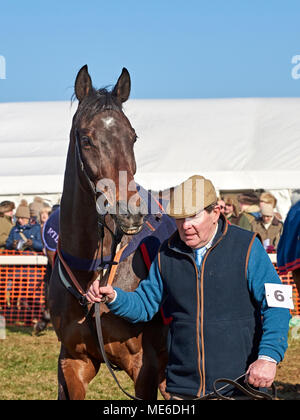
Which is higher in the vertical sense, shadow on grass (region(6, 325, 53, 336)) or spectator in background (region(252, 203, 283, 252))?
spectator in background (region(252, 203, 283, 252))

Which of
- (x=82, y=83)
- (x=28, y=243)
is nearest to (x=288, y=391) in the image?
(x=82, y=83)

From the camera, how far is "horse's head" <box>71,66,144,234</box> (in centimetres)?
326

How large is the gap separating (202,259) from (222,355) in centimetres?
49

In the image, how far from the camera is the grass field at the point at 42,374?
6.59 metres

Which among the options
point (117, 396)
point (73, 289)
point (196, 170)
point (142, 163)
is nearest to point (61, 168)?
point (142, 163)

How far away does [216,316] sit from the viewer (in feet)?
10.6

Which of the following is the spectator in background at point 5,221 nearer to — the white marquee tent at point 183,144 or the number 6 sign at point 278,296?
the white marquee tent at point 183,144

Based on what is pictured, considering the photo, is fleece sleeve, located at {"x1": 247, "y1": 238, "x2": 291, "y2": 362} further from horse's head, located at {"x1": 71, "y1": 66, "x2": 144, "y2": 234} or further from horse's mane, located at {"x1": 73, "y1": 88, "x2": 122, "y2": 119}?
horse's mane, located at {"x1": 73, "y1": 88, "x2": 122, "y2": 119}

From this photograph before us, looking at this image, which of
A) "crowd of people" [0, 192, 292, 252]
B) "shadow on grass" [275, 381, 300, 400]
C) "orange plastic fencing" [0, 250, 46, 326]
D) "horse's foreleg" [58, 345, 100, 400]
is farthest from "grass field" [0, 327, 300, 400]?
"horse's foreleg" [58, 345, 100, 400]

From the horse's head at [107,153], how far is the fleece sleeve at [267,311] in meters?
0.62

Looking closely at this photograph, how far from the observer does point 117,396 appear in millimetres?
6441

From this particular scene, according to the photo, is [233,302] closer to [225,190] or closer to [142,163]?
[225,190]

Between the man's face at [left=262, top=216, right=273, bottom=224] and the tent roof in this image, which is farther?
the tent roof

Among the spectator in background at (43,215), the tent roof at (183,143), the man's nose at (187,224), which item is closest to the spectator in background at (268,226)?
the tent roof at (183,143)
